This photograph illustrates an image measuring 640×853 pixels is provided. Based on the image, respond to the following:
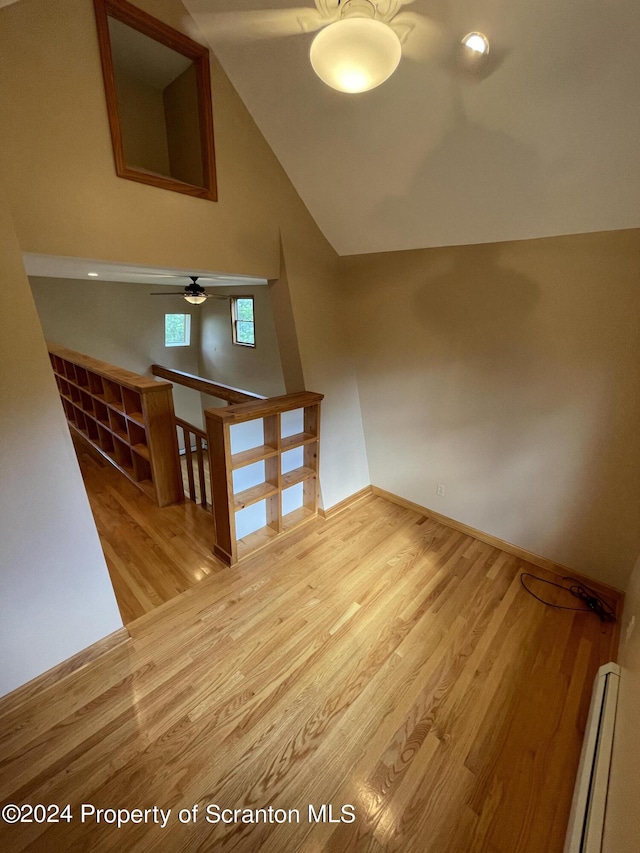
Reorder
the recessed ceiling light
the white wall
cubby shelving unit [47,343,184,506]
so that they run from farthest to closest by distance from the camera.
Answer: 1. cubby shelving unit [47,343,184,506]
2. the white wall
3. the recessed ceiling light

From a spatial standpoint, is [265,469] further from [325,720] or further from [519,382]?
[519,382]

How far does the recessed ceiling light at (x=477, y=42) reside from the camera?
115 centimetres

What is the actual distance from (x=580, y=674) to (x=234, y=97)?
3.53m

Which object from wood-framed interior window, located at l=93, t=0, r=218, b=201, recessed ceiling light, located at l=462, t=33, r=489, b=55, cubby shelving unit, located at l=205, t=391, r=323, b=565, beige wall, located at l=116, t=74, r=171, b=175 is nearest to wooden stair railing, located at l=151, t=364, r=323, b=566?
cubby shelving unit, located at l=205, t=391, r=323, b=565

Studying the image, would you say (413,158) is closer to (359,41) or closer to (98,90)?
(359,41)

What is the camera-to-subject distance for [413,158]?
5.43ft

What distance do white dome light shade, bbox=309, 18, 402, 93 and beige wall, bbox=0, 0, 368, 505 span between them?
1.02 metres

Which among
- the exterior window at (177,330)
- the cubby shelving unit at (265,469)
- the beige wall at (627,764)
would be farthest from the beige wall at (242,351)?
the beige wall at (627,764)

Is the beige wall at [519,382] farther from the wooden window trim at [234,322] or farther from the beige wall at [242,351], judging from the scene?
the wooden window trim at [234,322]

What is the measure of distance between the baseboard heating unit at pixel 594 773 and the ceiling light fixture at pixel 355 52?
2427mm

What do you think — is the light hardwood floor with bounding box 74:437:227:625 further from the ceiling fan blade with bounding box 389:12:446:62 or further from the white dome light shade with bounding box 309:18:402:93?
the ceiling fan blade with bounding box 389:12:446:62

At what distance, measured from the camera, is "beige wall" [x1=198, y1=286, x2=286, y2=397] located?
525cm

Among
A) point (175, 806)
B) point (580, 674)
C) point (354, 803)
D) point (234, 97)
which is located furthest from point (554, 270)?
point (175, 806)

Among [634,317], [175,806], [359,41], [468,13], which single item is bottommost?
[175,806]
